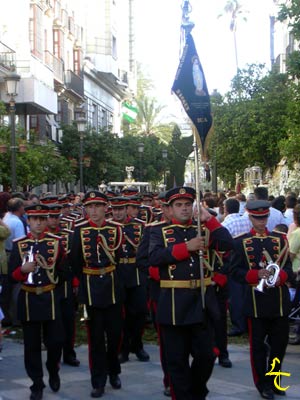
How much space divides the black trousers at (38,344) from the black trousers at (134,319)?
177 cm

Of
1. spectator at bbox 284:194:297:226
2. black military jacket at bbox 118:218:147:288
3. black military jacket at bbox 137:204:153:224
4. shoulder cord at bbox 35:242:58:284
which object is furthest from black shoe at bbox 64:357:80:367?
spectator at bbox 284:194:297:226

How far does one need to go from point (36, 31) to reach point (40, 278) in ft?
108

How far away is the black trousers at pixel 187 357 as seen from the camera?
628 cm

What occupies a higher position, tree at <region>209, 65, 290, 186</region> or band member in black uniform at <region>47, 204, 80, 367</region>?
tree at <region>209, 65, 290, 186</region>

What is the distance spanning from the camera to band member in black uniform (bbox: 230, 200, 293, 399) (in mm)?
7258

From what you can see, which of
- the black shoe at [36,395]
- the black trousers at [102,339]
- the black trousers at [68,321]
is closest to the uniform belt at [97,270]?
the black trousers at [102,339]

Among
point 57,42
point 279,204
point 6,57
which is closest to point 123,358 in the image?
point 279,204

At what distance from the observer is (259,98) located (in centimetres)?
3375

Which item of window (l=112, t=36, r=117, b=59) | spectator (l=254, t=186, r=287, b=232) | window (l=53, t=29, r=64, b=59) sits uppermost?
window (l=112, t=36, r=117, b=59)

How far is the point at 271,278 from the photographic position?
7.22 meters

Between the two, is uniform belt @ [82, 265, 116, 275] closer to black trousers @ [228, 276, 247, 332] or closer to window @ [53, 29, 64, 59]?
black trousers @ [228, 276, 247, 332]

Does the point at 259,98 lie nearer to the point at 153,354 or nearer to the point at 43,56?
the point at 43,56

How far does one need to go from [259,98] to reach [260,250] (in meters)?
27.1

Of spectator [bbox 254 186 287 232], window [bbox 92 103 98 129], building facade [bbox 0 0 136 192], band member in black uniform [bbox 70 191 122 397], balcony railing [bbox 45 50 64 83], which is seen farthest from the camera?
window [bbox 92 103 98 129]
